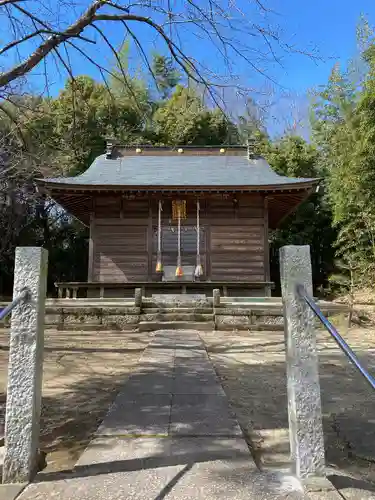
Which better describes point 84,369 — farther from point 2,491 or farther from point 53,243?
point 53,243

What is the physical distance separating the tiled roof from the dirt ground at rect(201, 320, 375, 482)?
6.71 meters

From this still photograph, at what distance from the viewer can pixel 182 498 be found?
1.73 m

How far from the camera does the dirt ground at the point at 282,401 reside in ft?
8.45

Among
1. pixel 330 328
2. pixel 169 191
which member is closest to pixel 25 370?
pixel 330 328

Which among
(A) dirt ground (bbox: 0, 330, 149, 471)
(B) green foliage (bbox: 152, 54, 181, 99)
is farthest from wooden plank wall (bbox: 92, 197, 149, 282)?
(B) green foliage (bbox: 152, 54, 181, 99)

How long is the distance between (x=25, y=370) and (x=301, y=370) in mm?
1454

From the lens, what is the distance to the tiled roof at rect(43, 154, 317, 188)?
12172 mm

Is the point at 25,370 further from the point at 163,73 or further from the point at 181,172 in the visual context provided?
Result: the point at 181,172

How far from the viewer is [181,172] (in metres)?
14.4

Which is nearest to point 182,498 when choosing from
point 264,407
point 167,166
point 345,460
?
point 345,460

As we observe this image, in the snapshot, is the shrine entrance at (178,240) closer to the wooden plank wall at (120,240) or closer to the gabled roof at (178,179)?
the wooden plank wall at (120,240)

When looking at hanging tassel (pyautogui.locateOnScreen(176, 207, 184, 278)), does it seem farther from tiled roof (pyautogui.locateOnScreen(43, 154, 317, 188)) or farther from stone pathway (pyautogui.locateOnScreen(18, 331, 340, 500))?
stone pathway (pyautogui.locateOnScreen(18, 331, 340, 500))

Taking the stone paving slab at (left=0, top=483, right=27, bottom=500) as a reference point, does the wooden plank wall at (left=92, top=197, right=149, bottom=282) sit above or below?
above

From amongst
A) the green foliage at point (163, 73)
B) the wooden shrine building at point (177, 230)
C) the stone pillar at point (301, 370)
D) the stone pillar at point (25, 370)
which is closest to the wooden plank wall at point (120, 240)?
the wooden shrine building at point (177, 230)
